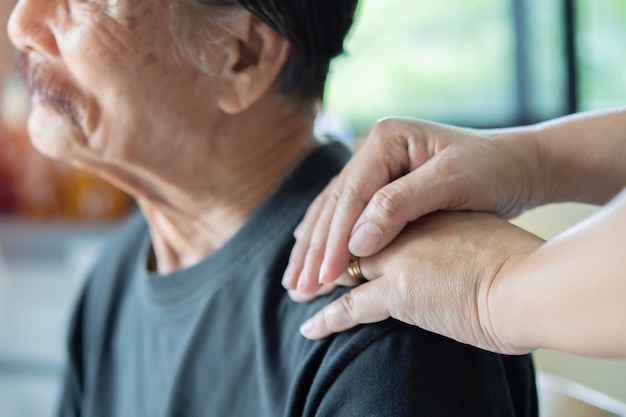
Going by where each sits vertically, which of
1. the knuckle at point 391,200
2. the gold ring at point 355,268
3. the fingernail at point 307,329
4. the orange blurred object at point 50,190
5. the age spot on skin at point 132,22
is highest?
the age spot on skin at point 132,22

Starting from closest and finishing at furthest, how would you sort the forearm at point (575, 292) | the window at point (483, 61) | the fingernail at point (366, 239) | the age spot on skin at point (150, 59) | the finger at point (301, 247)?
the forearm at point (575, 292)
the fingernail at point (366, 239)
the finger at point (301, 247)
the age spot on skin at point (150, 59)
the window at point (483, 61)

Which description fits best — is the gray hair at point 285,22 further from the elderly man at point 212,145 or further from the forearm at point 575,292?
the forearm at point 575,292

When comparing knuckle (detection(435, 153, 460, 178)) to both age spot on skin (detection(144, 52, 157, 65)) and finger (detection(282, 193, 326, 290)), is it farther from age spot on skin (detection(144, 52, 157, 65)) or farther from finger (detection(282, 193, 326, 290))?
age spot on skin (detection(144, 52, 157, 65))

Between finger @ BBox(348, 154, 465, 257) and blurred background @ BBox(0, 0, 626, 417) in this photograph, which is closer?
finger @ BBox(348, 154, 465, 257)

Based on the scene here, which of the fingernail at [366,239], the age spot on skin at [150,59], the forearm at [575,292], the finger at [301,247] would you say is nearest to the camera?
the forearm at [575,292]

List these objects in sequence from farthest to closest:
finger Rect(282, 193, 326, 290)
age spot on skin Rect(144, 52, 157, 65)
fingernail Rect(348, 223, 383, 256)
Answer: age spot on skin Rect(144, 52, 157, 65) < finger Rect(282, 193, 326, 290) < fingernail Rect(348, 223, 383, 256)

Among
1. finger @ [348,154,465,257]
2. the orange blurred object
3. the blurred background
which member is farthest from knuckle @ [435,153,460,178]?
the orange blurred object

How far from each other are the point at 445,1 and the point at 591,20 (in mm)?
407

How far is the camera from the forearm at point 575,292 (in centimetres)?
51

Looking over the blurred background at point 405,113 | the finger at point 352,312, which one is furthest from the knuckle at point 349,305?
the blurred background at point 405,113

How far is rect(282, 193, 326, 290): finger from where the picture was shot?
83 centimetres

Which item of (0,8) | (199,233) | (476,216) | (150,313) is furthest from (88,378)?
(476,216)

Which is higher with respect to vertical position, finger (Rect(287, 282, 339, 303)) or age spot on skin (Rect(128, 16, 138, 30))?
age spot on skin (Rect(128, 16, 138, 30))

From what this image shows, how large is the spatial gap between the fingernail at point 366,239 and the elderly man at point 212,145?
13 cm
